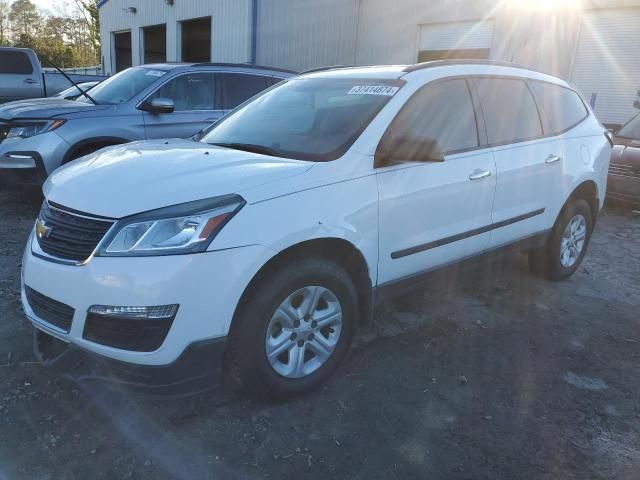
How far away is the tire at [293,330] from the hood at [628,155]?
5.95 metres

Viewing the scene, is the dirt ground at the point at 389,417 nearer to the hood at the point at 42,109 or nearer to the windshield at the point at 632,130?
the hood at the point at 42,109

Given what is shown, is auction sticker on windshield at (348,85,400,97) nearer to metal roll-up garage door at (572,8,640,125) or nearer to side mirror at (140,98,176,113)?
side mirror at (140,98,176,113)

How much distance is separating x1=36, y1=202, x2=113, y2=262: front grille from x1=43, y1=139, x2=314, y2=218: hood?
0.05m

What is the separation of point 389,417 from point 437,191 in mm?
1386

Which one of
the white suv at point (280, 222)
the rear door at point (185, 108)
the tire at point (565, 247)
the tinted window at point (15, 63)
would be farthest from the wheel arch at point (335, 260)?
the tinted window at point (15, 63)

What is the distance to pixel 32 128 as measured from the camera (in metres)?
5.73

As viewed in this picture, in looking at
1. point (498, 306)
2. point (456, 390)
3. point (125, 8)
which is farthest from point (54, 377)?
Result: point (125, 8)

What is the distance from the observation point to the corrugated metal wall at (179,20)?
1566cm

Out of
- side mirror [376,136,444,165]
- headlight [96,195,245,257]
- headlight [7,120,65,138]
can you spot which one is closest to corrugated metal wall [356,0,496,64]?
headlight [7,120,65,138]

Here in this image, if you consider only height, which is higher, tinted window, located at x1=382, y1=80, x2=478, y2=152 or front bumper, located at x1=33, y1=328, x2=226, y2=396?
tinted window, located at x1=382, y1=80, x2=478, y2=152

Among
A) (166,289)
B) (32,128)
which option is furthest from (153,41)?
(166,289)

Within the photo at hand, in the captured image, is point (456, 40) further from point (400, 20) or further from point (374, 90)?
point (374, 90)

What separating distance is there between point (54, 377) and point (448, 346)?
2.43 m

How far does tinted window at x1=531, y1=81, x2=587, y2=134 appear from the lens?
4.42 m
